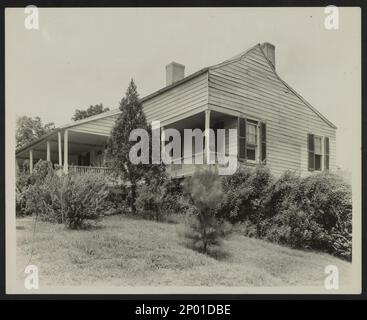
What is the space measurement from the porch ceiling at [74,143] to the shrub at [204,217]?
21.2ft

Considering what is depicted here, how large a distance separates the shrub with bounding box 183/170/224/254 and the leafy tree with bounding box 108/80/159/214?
8.75 feet

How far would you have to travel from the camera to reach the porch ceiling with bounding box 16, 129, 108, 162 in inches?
622

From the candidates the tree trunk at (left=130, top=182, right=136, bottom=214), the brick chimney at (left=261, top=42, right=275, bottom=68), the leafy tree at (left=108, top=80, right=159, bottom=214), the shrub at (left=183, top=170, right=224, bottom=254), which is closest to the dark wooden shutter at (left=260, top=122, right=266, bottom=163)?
the brick chimney at (left=261, top=42, right=275, bottom=68)

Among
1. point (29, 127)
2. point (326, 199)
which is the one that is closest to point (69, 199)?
point (29, 127)

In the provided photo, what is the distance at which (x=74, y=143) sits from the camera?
17.8m

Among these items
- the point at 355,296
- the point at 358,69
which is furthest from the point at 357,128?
the point at 355,296

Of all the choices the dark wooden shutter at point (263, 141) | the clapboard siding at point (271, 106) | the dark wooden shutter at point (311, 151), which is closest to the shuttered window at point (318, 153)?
the dark wooden shutter at point (311, 151)

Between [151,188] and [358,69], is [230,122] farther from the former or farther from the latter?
[358,69]

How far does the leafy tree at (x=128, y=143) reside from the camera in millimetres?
12414

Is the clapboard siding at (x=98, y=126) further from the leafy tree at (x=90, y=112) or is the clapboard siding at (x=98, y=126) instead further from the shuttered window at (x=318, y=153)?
the shuttered window at (x=318, y=153)

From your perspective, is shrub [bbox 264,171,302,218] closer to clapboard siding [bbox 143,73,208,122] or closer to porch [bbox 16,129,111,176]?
clapboard siding [bbox 143,73,208,122]

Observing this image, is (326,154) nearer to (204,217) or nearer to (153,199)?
(153,199)

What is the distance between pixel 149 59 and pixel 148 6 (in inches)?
77.1

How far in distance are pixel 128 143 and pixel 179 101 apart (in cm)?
249
